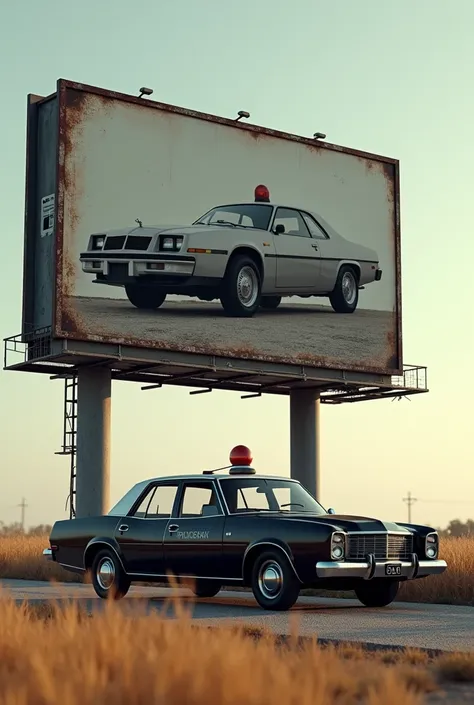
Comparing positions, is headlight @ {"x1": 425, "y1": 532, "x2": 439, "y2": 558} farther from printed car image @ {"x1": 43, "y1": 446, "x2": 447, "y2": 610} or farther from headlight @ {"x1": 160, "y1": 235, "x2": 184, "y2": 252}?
headlight @ {"x1": 160, "y1": 235, "x2": 184, "y2": 252}

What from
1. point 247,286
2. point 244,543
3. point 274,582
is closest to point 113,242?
point 247,286

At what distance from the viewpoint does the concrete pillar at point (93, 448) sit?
31.4 m

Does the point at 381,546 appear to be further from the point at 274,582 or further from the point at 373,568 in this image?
the point at 274,582

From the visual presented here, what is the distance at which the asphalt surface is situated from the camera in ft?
96.3

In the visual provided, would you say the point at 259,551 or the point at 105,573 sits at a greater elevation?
the point at 259,551

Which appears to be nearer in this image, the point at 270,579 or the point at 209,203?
the point at 270,579

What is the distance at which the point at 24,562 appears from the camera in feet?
85.2

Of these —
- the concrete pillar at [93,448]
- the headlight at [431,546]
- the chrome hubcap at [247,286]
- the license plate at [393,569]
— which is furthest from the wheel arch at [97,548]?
the concrete pillar at [93,448]

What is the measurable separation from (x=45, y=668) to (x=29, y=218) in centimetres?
2499

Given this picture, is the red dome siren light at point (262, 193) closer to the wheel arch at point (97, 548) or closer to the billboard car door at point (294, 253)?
the billboard car door at point (294, 253)

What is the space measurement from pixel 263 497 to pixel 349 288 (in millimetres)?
18993

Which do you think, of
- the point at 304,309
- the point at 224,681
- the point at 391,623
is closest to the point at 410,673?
the point at 224,681

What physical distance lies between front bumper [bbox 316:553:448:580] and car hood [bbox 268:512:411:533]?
1.16ft

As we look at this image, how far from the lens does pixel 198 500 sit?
49.1 ft
